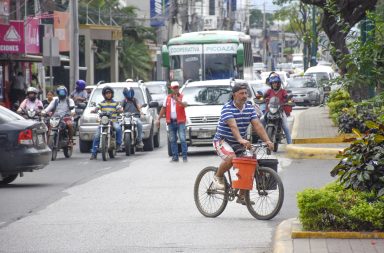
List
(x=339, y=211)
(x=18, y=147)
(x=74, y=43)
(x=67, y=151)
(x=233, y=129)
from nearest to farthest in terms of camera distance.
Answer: (x=339, y=211) → (x=233, y=129) → (x=18, y=147) → (x=67, y=151) → (x=74, y=43)

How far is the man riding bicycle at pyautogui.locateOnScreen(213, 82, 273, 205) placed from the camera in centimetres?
1284

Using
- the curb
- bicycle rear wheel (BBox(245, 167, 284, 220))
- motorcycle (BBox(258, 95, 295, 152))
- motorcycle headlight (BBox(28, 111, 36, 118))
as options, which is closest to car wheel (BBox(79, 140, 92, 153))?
motorcycle headlight (BBox(28, 111, 36, 118))

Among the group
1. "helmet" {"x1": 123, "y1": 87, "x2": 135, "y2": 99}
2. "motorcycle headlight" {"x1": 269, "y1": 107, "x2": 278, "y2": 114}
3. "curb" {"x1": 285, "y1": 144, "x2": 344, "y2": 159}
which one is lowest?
"curb" {"x1": 285, "y1": 144, "x2": 344, "y2": 159}

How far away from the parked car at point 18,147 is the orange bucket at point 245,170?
5577mm

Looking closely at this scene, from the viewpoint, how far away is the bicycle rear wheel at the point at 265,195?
1244 centimetres

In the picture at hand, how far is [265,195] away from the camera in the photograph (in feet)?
41.4

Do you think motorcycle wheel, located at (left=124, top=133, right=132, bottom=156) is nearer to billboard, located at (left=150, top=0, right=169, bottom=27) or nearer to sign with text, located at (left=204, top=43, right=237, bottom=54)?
sign with text, located at (left=204, top=43, right=237, bottom=54)

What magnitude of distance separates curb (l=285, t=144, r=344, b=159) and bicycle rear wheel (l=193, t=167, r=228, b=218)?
7813mm

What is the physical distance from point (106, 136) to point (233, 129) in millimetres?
10600

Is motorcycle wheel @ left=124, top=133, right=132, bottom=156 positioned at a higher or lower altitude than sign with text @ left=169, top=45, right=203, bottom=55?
lower

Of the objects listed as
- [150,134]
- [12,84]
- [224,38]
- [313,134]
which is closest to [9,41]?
[12,84]

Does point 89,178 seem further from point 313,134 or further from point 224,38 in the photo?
point 224,38

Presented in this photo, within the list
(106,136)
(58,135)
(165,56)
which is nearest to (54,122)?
(58,135)

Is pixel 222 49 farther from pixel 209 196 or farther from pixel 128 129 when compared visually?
pixel 209 196
